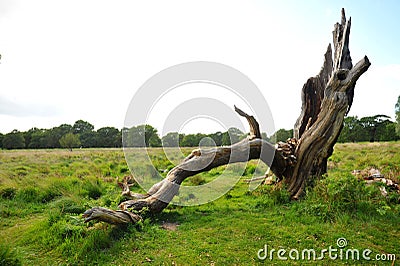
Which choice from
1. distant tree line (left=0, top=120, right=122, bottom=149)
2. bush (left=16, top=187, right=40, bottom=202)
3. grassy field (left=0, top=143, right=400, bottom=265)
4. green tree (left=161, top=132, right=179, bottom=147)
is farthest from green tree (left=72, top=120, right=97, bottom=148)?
grassy field (left=0, top=143, right=400, bottom=265)

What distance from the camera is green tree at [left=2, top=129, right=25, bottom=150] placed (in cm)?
5606

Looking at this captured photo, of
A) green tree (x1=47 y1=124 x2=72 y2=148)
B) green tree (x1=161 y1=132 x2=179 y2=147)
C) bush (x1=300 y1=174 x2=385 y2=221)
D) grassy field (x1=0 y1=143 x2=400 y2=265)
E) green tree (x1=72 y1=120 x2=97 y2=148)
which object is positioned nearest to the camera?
grassy field (x1=0 y1=143 x2=400 y2=265)

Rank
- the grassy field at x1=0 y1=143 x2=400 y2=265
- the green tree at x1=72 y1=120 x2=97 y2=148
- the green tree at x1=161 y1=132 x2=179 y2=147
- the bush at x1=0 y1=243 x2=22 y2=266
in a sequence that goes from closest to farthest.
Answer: the bush at x1=0 y1=243 x2=22 y2=266 < the grassy field at x1=0 y1=143 x2=400 y2=265 < the green tree at x1=161 y1=132 x2=179 y2=147 < the green tree at x1=72 y1=120 x2=97 y2=148

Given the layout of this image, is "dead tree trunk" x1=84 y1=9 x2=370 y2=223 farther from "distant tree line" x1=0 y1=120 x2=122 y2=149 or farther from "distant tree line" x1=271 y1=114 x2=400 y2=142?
"distant tree line" x1=271 y1=114 x2=400 y2=142

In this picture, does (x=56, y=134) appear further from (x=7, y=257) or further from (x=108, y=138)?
(x=7, y=257)

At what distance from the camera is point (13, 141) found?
5681 cm

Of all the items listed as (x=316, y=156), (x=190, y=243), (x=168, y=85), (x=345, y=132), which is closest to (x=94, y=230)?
(x=190, y=243)

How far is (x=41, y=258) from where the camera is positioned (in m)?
4.65

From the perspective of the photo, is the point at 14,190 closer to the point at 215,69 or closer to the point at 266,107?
the point at 215,69

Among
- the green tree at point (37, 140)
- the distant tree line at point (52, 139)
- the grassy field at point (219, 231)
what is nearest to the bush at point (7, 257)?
the grassy field at point (219, 231)

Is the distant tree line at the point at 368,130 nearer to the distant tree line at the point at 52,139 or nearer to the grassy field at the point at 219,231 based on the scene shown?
the distant tree line at the point at 52,139

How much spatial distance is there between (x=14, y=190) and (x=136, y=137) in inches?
166

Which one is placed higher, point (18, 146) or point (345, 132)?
point (345, 132)

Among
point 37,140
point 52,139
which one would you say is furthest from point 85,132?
point 37,140
